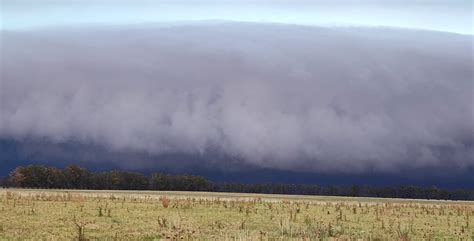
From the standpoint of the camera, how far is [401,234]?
86.3ft

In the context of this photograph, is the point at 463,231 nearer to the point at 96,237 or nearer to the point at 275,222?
the point at 275,222

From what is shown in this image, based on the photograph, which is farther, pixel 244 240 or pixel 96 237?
pixel 96 237

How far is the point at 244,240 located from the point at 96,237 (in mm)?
6519

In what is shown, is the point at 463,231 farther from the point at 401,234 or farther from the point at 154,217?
the point at 154,217

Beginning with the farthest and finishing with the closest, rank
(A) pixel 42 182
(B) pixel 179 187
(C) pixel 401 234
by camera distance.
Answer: (B) pixel 179 187, (A) pixel 42 182, (C) pixel 401 234

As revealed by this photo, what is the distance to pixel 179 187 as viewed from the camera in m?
165

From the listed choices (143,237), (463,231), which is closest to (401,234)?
(463,231)

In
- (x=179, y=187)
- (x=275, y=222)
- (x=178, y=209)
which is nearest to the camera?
(x=275, y=222)

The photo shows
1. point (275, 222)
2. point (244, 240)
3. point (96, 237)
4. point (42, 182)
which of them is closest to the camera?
point (244, 240)

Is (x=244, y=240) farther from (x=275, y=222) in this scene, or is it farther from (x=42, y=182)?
(x=42, y=182)

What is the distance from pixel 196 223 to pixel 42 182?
13058 cm

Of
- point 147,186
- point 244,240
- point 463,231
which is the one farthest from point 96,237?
point 147,186

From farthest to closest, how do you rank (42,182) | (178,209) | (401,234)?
(42,182)
(178,209)
(401,234)

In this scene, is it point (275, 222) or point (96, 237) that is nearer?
point (96, 237)
